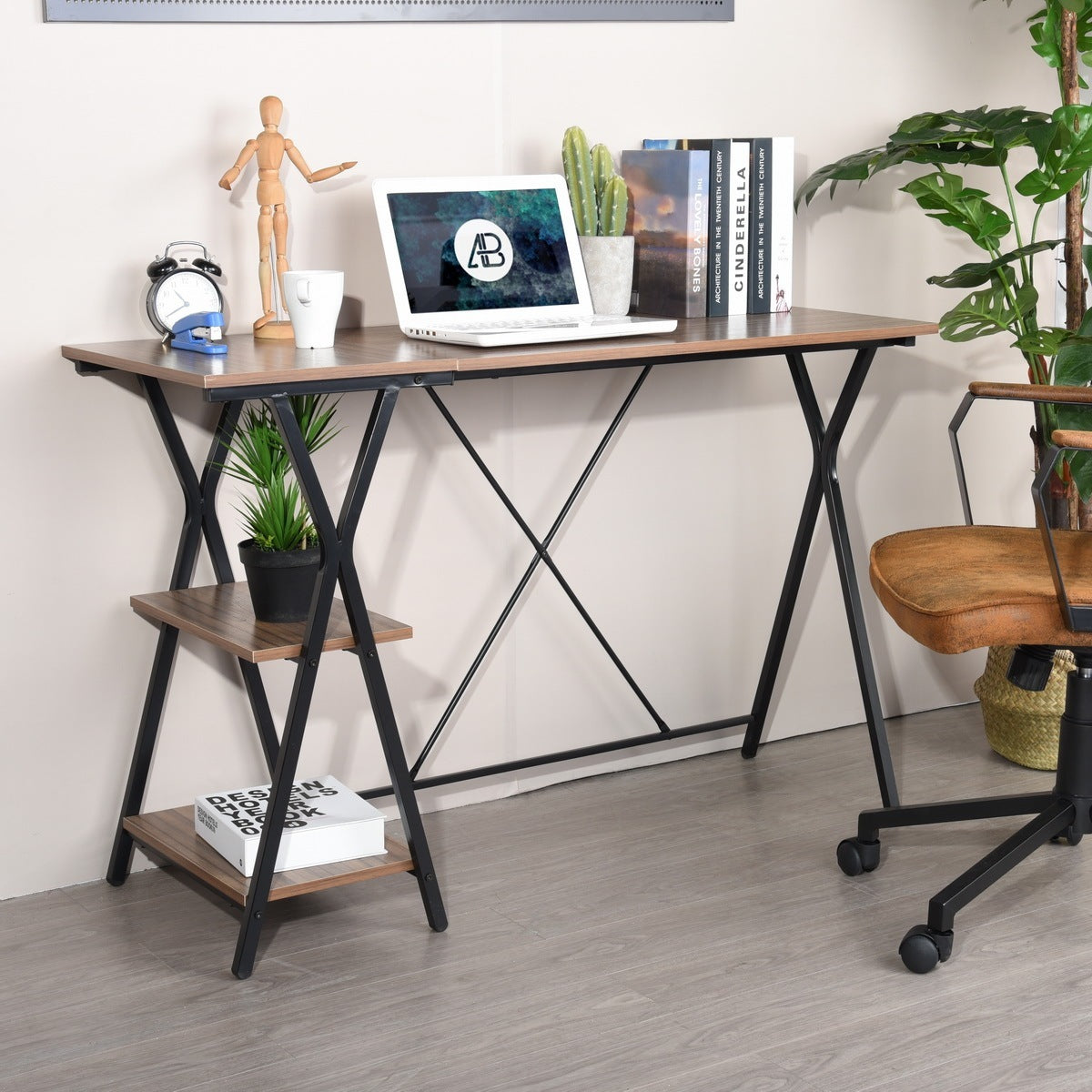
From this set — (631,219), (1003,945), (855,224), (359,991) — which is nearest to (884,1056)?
(1003,945)

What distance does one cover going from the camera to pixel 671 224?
2.49m

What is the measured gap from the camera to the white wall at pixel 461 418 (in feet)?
7.23

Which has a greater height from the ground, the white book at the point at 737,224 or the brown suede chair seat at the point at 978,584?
the white book at the point at 737,224

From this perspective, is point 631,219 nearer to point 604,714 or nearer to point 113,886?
point 604,714

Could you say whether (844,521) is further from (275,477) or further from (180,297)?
(180,297)

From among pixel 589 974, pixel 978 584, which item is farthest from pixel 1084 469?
pixel 589 974

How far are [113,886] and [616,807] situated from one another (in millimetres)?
870

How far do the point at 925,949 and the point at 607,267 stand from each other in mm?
1142

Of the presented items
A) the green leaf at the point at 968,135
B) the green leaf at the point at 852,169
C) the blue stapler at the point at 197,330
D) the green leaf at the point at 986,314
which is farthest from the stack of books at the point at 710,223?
the blue stapler at the point at 197,330

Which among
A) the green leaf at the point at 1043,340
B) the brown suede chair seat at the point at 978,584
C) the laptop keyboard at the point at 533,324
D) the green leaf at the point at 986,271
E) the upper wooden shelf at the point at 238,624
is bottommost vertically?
the upper wooden shelf at the point at 238,624

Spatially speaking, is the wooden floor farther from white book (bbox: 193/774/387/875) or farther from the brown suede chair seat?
the brown suede chair seat

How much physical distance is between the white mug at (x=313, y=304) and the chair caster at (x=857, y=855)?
111 centimetres

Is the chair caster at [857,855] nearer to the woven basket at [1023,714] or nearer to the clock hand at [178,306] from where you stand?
the woven basket at [1023,714]

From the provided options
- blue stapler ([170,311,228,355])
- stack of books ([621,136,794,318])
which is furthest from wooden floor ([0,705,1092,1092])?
stack of books ([621,136,794,318])
